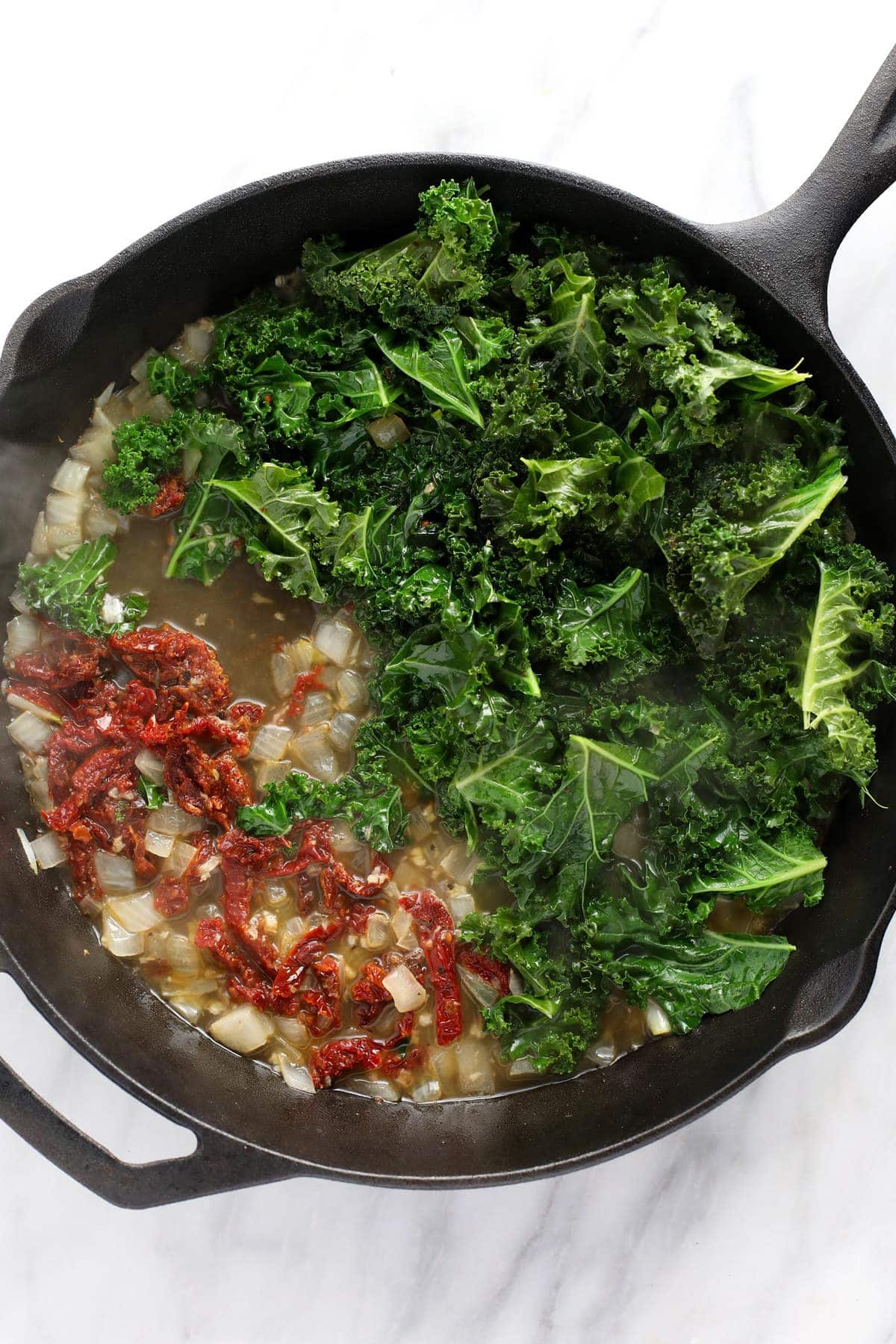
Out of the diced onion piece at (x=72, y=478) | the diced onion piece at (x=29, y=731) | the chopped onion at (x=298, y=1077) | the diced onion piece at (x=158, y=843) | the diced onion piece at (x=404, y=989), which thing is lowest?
the chopped onion at (x=298, y=1077)

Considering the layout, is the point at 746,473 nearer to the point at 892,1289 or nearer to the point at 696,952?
the point at 696,952

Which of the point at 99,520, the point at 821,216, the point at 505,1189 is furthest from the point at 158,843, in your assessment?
the point at 821,216

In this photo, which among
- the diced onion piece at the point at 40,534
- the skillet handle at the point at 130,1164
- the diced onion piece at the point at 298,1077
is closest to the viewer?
the skillet handle at the point at 130,1164

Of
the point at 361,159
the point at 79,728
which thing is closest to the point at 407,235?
the point at 361,159

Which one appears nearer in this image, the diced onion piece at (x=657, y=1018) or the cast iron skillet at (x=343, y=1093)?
the cast iron skillet at (x=343, y=1093)

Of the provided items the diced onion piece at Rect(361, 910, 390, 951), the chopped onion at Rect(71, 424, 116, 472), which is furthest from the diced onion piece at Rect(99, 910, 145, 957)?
the chopped onion at Rect(71, 424, 116, 472)

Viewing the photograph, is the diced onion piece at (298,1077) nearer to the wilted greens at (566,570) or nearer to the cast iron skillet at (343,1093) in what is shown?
the cast iron skillet at (343,1093)

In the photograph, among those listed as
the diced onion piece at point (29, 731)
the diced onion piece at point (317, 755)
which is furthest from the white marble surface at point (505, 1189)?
the diced onion piece at point (317, 755)

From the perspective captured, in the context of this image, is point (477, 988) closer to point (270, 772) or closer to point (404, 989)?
point (404, 989)
